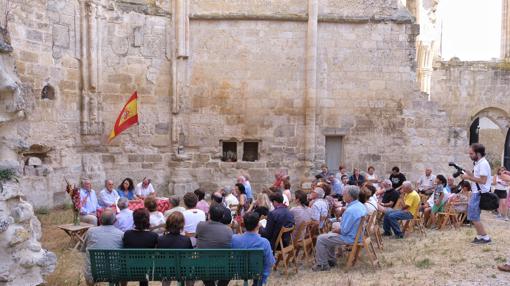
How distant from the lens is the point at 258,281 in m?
4.99

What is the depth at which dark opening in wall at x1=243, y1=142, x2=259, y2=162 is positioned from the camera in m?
13.2

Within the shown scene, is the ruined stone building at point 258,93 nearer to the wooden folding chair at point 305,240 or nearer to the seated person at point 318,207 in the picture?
the seated person at point 318,207

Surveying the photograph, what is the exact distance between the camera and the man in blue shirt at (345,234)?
6.40 m

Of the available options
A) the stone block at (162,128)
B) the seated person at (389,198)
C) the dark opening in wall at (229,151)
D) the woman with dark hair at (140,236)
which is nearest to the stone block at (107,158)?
the stone block at (162,128)

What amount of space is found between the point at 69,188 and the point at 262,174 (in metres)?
5.75

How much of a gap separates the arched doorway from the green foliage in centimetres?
1708

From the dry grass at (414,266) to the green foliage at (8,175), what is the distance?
1542mm

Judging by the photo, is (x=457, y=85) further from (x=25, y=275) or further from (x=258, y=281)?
(x=25, y=275)

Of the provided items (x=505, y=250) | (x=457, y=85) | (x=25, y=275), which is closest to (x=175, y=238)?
(x=25, y=275)

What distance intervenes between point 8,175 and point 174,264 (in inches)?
73.6

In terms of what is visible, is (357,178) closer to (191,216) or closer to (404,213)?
(404,213)

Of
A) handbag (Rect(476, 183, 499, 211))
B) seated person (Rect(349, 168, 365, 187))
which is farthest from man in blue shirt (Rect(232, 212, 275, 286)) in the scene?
seated person (Rect(349, 168, 365, 187))

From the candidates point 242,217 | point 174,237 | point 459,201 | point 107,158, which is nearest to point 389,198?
point 459,201

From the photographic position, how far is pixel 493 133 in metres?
22.7
